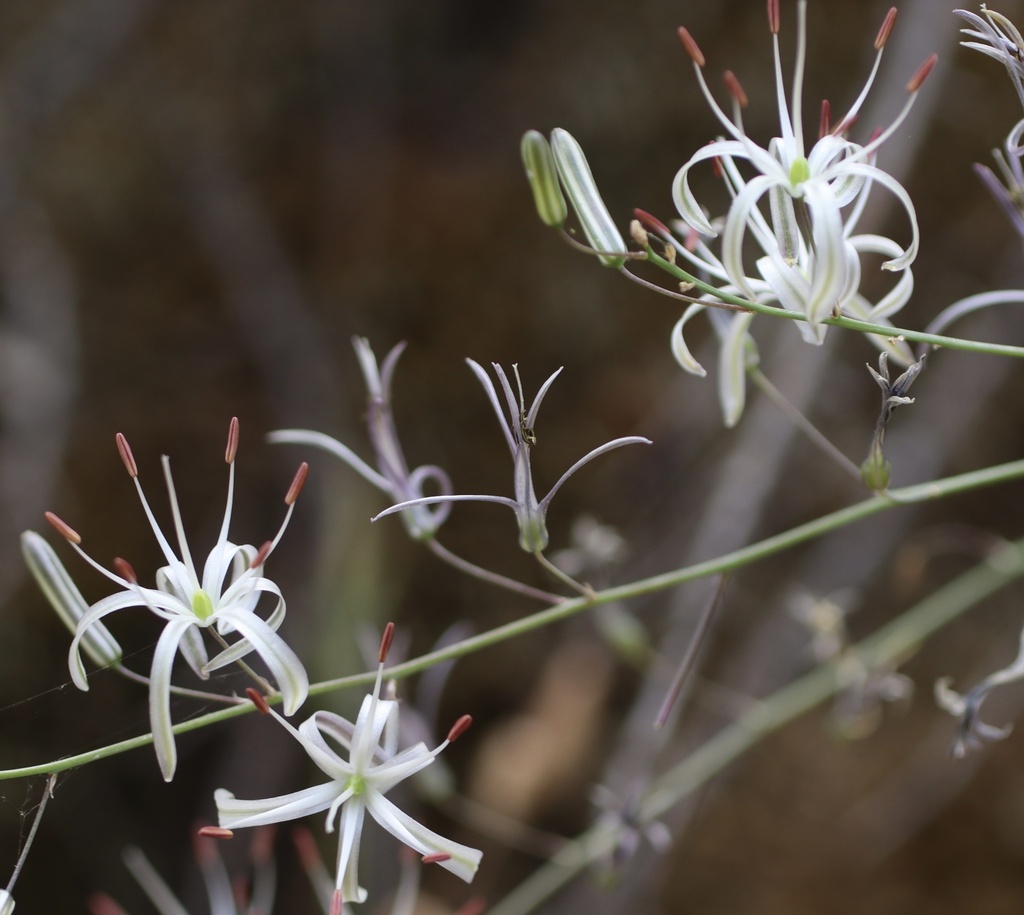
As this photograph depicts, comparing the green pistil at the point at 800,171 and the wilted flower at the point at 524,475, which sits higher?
the green pistil at the point at 800,171

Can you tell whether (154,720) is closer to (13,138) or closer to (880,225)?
(880,225)

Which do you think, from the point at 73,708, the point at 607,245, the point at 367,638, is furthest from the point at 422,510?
the point at 73,708

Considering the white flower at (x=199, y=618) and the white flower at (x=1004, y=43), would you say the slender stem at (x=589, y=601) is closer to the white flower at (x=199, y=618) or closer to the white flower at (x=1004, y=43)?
the white flower at (x=199, y=618)

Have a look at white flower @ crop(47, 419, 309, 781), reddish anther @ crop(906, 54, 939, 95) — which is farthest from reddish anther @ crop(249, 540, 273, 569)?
reddish anther @ crop(906, 54, 939, 95)

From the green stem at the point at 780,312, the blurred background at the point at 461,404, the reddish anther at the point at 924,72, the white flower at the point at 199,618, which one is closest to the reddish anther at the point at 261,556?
the white flower at the point at 199,618

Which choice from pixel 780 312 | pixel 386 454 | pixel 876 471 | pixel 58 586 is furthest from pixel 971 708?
pixel 58 586

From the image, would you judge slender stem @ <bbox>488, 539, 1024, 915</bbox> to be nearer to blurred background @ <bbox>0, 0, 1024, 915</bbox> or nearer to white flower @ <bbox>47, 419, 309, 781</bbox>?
white flower @ <bbox>47, 419, 309, 781</bbox>

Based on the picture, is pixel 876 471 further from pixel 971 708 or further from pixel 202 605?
pixel 202 605
